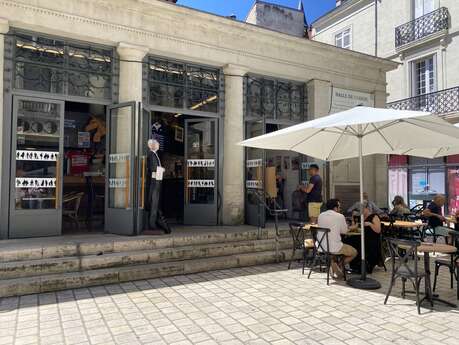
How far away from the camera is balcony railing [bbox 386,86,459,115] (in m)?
15.4

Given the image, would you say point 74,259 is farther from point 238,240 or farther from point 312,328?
point 312,328

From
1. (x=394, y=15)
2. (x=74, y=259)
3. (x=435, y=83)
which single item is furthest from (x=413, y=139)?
(x=394, y=15)

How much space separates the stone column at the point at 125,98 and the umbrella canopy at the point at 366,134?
2409 millimetres

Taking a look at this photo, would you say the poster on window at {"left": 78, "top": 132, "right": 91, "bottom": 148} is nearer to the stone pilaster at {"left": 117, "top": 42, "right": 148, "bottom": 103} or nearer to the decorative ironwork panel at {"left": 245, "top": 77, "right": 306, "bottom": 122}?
the stone pilaster at {"left": 117, "top": 42, "right": 148, "bottom": 103}

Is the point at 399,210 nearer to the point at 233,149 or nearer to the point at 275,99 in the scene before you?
the point at 275,99

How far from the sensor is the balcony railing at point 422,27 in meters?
15.8

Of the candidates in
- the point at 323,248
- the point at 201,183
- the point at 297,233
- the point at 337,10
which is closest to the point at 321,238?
the point at 323,248

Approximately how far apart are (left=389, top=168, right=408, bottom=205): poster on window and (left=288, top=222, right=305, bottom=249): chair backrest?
42.3 ft

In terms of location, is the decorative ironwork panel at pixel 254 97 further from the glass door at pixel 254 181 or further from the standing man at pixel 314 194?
the standing man at pixel 314 194

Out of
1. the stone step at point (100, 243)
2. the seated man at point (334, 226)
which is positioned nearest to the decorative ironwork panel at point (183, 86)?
the stone step at point (100, 243)

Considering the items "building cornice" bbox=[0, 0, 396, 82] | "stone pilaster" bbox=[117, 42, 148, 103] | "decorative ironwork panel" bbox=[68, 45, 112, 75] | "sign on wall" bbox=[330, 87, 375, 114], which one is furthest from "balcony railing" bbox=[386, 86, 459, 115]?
"decorative ironwork panel" bbox=[68, 45, 112, 75]

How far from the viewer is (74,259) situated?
559 centimetres

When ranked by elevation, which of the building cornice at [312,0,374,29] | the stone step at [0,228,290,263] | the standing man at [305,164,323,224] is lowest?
the stone step at [0,228,290,263]

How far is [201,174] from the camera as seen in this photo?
8.45 meters
